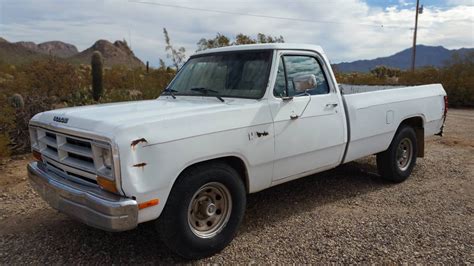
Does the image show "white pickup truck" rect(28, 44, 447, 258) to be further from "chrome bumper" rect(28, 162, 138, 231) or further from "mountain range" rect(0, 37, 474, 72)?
"mountain range" rect(0, 37, 474, 72)

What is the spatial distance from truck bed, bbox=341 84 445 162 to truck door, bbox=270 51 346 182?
10.2 inches

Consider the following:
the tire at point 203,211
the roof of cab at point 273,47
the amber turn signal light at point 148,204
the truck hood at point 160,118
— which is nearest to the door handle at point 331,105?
the roof of cab at point 273,47

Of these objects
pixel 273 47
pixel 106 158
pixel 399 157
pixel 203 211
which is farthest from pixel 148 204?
pixel 399 157

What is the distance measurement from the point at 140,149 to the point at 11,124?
551 centimetres

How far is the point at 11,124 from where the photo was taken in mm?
7375

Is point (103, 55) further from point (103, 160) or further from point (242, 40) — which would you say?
point (103, 160)

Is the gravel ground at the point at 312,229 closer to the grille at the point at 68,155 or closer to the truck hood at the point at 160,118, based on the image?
the grille at the point at 68,155

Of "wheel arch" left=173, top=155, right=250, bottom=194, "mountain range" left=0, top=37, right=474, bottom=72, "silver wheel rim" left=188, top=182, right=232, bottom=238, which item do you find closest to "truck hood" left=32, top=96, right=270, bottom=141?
"wheel arch" left=173, top=155, right=250, bottom=194

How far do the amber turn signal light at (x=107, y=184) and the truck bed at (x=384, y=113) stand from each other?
9.51 ft

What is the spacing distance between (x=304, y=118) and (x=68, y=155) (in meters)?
2.31

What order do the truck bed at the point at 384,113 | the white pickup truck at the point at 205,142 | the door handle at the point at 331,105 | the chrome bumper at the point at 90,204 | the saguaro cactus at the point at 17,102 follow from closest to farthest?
the chrome bumper at the point at 90,204
the white pickup truck at the point at 205,142
the door handle at the point at 331,105
the truck bed at the point at 384,113
the saguaro cactus at the point at 17,102

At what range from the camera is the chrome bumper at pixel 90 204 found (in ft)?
9.71

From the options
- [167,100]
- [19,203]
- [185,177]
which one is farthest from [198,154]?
[19,203]

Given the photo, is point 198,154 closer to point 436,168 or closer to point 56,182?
point 56,182
